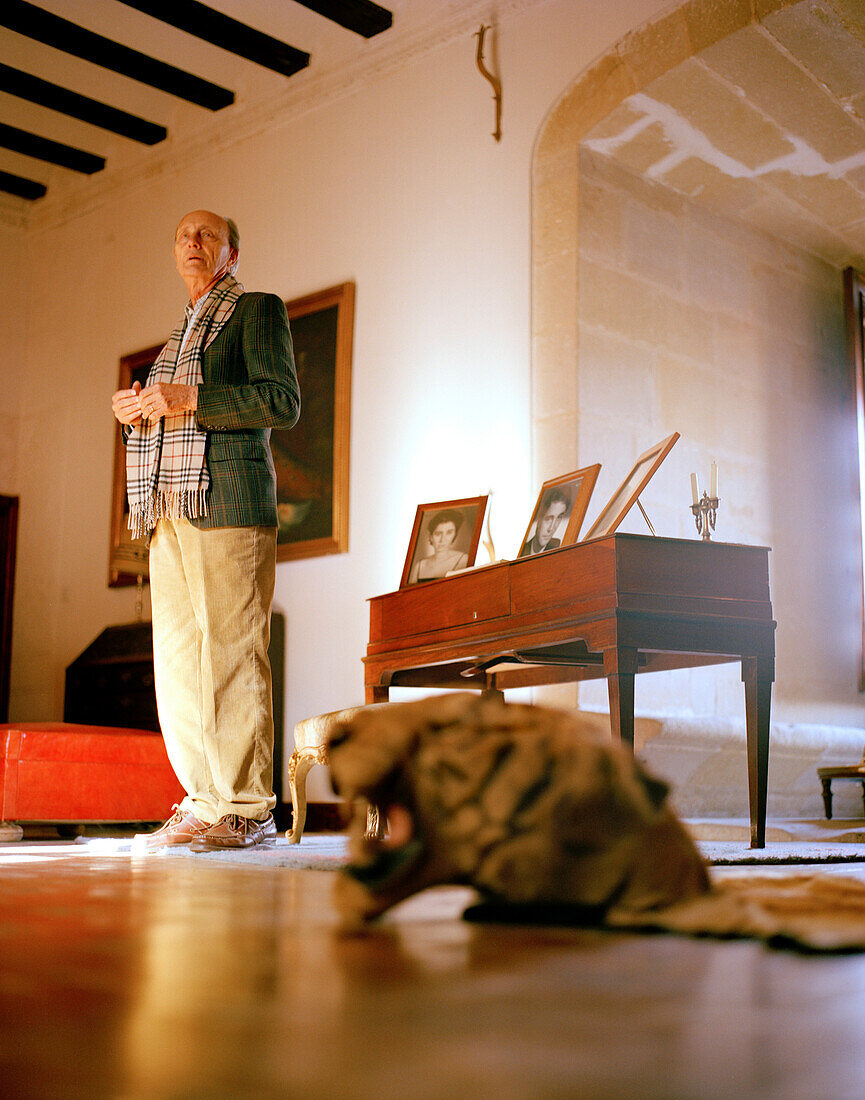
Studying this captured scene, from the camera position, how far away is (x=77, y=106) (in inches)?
241

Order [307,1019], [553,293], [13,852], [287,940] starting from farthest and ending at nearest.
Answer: [553,293] < [13,852] < [287,940] < [307,1019]

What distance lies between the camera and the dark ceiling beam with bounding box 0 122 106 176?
6448 millimetres

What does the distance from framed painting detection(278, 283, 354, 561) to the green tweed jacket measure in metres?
2.19

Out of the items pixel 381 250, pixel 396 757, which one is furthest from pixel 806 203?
pixel 396 757

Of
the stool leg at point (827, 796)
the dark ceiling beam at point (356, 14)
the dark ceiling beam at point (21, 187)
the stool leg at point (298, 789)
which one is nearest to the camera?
the stool leg at point (298, 789)

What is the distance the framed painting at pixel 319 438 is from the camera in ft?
17.0

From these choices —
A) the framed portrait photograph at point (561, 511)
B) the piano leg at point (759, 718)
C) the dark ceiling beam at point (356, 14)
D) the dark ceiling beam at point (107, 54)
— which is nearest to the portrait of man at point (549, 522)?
the framed portrait photograph at point (561, 511)

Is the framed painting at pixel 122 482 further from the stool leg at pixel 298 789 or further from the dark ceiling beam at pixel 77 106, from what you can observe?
the stool leg at pixel 298 789

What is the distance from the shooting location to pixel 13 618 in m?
6.95

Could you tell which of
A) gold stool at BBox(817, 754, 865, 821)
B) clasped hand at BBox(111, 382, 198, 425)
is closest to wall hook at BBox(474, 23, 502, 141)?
clasped hand at BBox(111, 382, 198, 425)

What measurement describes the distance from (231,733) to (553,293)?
2.49 meters

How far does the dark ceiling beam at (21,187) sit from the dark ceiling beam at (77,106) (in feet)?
2.84

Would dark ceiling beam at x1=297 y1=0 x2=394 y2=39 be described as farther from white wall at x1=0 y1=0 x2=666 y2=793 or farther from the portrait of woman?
the portrait of woman

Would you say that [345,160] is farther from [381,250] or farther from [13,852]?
[13,852]
